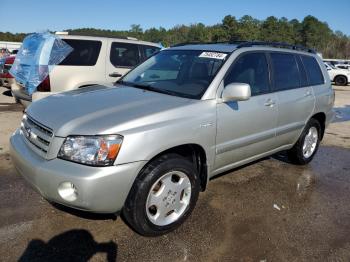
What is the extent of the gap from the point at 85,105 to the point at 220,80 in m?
1.39

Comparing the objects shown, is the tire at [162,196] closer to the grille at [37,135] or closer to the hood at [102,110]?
the hood at [102,110]

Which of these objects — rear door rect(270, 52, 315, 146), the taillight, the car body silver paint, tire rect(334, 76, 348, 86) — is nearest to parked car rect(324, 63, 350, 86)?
tire rect(334, 76, 348, 86)

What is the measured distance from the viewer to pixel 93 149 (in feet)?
9.20

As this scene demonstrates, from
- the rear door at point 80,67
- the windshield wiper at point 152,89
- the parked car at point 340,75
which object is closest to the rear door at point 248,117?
the windshield wiper at point 152,89

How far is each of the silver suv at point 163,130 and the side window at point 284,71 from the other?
0.05 ft

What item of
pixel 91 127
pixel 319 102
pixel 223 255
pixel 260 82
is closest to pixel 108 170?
pixel 91 127

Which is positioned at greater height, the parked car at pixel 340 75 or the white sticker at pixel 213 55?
the white sticker at pixel 213 55

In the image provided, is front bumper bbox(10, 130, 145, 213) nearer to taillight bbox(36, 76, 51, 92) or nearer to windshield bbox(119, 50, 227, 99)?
windshield bbox(119, 50, 227, 99)

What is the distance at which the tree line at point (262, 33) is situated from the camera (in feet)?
234

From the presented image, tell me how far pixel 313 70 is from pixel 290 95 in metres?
1.03

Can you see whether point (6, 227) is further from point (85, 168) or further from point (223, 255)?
point (223, 255)

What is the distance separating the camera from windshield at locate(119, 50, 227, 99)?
3.72 meters

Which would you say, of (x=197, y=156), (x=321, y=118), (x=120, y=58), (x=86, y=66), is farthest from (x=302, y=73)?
(x=86, y=66)

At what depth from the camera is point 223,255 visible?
3049 millimetres
